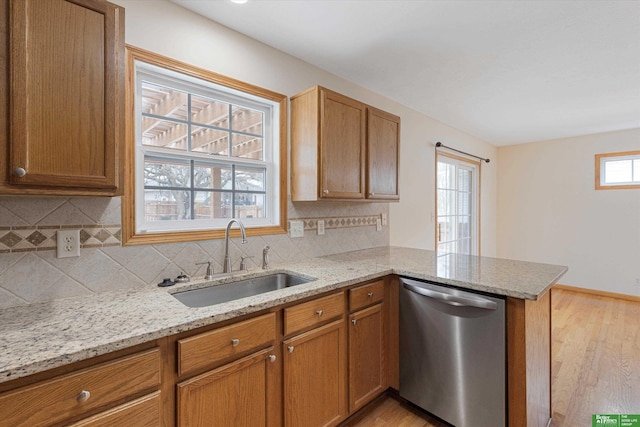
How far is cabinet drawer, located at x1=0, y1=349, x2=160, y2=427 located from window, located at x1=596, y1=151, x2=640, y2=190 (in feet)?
19.1

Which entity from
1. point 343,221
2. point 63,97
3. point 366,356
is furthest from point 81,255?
point 343,221

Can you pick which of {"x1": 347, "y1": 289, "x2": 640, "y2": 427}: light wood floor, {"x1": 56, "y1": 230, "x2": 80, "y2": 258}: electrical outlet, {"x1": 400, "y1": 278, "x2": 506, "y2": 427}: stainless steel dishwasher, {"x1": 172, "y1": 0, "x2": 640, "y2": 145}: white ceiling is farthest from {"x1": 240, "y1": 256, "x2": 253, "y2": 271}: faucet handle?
{"x1": 172, "y1": 0, "x2": 640, "y2": 145}: white ceiling

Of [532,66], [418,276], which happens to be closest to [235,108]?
[418,276]

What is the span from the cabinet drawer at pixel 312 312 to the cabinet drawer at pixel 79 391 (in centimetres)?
58

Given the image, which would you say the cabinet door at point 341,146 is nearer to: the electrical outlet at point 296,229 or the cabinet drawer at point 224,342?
the electrical outlet at point 296,229

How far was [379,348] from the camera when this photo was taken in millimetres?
A: 1979

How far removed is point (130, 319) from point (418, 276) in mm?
1477

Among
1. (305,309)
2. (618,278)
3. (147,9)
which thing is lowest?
(618,278)

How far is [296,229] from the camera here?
2324 mm

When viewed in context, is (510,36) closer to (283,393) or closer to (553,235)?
(283,393)

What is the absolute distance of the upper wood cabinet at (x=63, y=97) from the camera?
103 cm

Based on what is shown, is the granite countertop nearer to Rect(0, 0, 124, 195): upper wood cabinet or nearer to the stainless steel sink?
the stainless steel sink

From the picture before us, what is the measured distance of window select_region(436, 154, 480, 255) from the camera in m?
4.15

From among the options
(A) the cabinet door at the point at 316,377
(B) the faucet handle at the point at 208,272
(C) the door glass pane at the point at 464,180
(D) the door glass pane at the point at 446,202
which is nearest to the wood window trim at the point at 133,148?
(B) the faucet handle at the point at 208,272
